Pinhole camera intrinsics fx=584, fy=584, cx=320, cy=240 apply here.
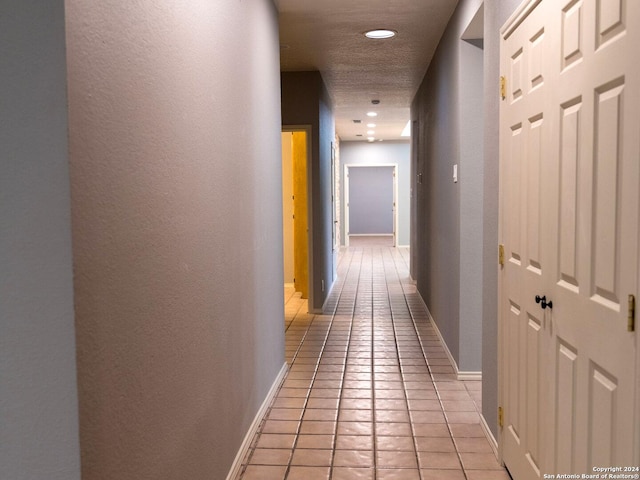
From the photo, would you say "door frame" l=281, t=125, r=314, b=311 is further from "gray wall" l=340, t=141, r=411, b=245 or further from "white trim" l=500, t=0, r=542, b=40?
"gray wall" l=340, t=141, r=411, b=245

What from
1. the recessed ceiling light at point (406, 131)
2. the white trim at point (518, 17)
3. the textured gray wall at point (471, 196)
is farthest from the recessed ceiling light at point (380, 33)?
the recessed ceiling light at point (406, 131)

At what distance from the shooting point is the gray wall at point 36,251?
3.80ft

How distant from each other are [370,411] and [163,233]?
6.80 ft

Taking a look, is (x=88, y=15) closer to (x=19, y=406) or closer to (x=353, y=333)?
(x=19, y=406)

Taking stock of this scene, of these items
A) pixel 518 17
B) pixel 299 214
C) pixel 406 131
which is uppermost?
pixel 406 131

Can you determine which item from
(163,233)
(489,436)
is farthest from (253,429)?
(163,233)

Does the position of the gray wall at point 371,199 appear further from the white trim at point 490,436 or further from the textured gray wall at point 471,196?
the white trim at point 490,436

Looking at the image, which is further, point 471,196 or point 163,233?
point 471,196

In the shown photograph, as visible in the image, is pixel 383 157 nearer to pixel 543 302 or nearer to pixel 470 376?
pixel 470 376

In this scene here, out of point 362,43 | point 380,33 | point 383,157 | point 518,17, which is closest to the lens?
point 518,17

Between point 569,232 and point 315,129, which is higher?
point 315,129

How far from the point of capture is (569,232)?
5.66ft

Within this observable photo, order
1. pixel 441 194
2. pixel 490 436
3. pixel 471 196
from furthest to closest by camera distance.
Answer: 1. pixel 441 194
2. pixel 471 196
3. pixel 490 436

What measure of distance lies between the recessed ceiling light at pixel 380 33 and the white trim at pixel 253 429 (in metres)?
2.61
